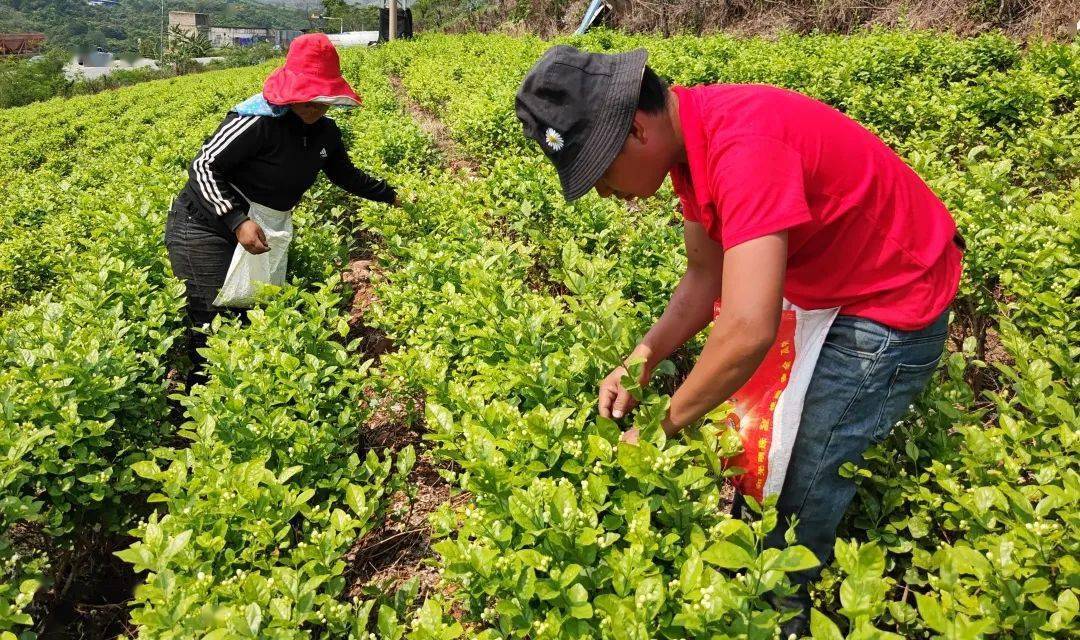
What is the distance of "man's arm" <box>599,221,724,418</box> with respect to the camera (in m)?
2.00

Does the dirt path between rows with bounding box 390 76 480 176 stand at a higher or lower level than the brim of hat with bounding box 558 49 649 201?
lower

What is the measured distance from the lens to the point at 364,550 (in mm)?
2684

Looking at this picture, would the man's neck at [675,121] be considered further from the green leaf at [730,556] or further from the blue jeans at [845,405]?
the green leaf at [730,556]

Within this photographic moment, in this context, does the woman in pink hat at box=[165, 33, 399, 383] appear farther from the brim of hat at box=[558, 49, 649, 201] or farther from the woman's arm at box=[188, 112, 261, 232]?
the brim of hat at box=[558, 49, 649, 201]

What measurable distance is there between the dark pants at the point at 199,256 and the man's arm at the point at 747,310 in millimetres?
3104

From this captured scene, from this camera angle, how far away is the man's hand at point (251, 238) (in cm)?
358

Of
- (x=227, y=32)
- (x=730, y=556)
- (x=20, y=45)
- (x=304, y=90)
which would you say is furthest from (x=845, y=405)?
(x=227, y=32)

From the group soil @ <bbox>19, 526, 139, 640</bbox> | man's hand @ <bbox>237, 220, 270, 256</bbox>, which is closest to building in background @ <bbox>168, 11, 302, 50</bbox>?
man's hand @ <bbox>237, 220, 270, 256</bbox>

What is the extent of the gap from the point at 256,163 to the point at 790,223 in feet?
10.4

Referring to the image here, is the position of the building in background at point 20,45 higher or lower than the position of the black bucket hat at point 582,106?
lower

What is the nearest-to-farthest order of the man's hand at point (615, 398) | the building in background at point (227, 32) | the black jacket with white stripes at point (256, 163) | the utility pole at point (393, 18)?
the man's hand at point (615, 398), the black jacket with white stripes at point (256, 163), the utility pole at point (393, 18), the building in background at point (227, 32)

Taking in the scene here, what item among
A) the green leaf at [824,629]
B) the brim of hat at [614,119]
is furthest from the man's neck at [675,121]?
the green leaf at [824,629]

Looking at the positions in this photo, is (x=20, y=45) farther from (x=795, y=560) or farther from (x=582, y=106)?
(x=795, y=560)

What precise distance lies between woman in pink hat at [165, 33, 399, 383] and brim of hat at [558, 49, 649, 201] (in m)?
2.40
